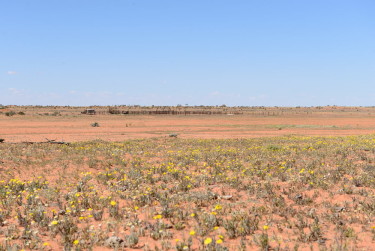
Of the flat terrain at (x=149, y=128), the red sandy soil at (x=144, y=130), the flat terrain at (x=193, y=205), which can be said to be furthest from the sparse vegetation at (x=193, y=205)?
the flat terrain at (x=149, y=128)

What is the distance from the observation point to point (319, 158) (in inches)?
536

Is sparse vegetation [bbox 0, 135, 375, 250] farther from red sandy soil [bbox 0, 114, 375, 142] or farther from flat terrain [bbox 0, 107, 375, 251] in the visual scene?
red sandy soil [bbox 0, 114, 375, 142]

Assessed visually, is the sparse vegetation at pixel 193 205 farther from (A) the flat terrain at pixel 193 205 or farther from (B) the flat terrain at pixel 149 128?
(B) the flat terrain at pixel 149 128

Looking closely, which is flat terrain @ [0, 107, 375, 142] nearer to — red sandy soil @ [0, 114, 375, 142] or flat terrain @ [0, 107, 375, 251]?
red sandy soil @ [0, 114, 375, 142]

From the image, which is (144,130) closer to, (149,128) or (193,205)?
(149,128)

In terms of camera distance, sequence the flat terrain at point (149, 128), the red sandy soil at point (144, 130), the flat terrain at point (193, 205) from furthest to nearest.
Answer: the flat terrain at point (149, 128), the red sandy soil at point (144, 130), the flat terrain at point (193, 205)

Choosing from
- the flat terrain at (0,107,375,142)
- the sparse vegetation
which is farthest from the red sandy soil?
the sparse vegetation

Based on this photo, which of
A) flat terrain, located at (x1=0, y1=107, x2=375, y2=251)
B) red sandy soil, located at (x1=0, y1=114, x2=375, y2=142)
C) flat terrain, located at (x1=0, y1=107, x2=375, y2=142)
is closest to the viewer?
flat terrain, located at (x1=0, y1=107, x2=375, y2=251)

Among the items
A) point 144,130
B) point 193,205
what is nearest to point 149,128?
point 144,130

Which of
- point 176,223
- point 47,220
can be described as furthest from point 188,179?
point 47,220

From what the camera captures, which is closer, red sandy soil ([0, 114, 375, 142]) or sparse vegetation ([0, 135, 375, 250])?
sparse vegetation ([0, 135, 375, 250])

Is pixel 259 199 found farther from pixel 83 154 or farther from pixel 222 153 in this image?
pixel 83 154

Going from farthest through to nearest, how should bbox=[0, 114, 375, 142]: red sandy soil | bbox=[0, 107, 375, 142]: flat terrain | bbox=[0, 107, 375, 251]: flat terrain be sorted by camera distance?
1. bbox=[0, 107, 375, 142]: flat terrain
2. bbox=[0, 114, 375, 142]: red sandy soil
3. bbox=[0, 107, 375, 251]: flat terrain

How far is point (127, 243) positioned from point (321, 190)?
560cm
